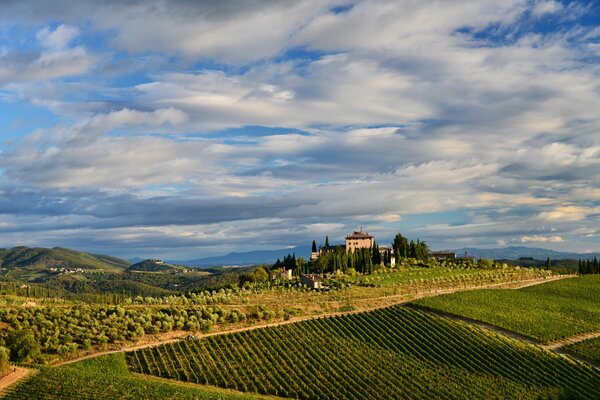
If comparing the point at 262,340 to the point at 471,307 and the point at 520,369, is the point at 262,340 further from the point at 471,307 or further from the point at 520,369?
the point at 471,307

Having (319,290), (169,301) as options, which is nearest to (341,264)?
(319,290)

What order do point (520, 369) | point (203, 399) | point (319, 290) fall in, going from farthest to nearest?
Result: 1. point (319, 290)
2. point (520, 369)
3. point (203, 399)

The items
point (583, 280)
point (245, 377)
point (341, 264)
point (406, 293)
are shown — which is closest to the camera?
point (245, 377)

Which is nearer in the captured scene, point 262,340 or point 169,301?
point 262,340

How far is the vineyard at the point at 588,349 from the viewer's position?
7431cm

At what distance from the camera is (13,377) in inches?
2323

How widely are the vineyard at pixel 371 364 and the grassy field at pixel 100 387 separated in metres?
3.36

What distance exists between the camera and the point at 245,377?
6344 cm

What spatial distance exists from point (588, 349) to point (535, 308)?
846 inches

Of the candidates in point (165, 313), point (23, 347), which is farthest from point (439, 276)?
point (23, 347)

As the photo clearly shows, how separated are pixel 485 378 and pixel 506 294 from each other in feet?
152

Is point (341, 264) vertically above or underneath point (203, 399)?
above

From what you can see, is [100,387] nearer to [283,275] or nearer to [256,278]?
[256,278]

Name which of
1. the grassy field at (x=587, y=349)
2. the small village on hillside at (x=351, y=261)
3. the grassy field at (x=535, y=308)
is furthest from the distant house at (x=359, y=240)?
the grassy field at (x=587, y=349)
